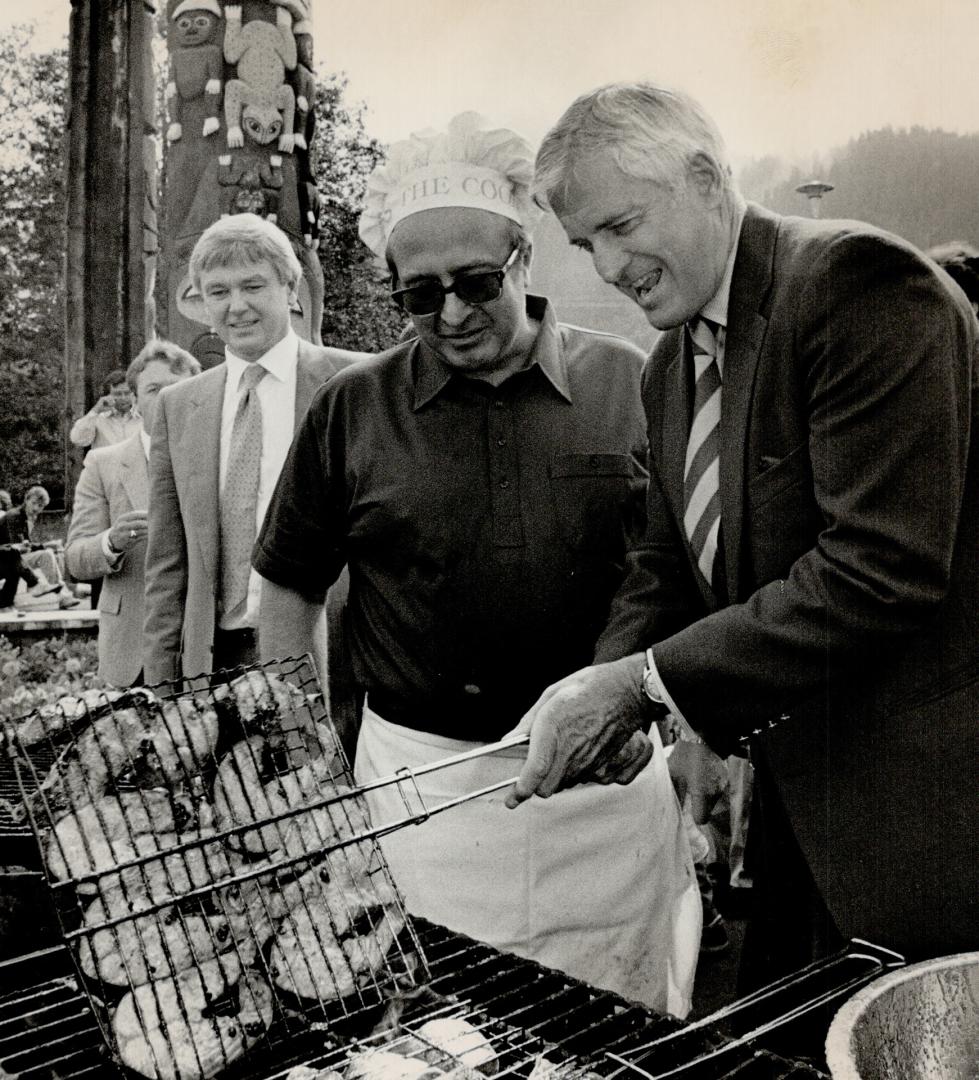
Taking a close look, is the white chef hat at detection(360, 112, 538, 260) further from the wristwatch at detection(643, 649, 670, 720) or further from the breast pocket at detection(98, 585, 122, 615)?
the breast pocket at detection(98, 585, 122, 615)

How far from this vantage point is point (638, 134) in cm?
189

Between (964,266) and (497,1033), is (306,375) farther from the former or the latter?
(497,1033)

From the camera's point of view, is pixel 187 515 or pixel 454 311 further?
pixel 187 515

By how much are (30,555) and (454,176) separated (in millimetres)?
10241

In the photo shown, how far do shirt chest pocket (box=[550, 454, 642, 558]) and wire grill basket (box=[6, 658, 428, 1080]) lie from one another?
2.82ft

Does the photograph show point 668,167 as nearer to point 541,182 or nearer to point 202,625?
point 541,182

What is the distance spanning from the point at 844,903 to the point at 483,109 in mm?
2011

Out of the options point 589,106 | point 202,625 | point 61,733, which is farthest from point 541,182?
point 202,625

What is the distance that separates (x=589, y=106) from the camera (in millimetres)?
1935

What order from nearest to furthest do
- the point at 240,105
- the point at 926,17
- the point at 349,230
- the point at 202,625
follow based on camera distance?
1. the point at 926,17
2. the point at 202,625
3. the point at 240,105
4. the point at 349,230

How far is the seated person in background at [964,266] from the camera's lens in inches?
132

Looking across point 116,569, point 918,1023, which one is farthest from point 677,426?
point 116,569

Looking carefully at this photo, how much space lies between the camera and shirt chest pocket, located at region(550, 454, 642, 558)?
257cm

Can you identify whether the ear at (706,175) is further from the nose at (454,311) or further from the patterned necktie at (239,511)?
the patterned necktie at (239,511)
